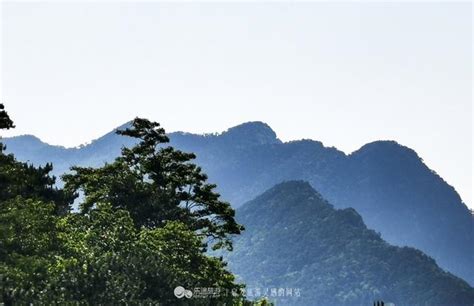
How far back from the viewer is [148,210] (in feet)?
298

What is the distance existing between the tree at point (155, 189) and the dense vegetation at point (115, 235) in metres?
0.10

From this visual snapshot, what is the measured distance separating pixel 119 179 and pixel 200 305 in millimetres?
26660

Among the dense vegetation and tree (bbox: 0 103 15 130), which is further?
tree (bbox: 0 103 15 130)

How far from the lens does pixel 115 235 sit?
7275 centimetres

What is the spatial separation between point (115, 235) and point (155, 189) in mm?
19014

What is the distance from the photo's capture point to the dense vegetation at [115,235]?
58.9 metres

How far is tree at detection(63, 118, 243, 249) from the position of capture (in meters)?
90.8

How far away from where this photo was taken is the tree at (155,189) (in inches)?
3573

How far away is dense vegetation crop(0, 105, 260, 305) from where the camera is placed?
58906mm

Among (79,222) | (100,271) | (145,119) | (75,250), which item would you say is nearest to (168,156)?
(145,119)

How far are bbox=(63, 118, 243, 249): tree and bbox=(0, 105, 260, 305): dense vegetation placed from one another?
0.10m

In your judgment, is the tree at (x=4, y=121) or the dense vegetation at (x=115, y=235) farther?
the tree at (x=4, y=121)

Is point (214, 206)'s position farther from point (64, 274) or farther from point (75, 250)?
point (64, 274)

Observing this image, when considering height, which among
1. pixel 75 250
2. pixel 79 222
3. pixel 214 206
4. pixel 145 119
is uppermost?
pixel 145 119
